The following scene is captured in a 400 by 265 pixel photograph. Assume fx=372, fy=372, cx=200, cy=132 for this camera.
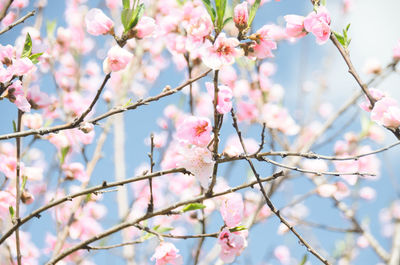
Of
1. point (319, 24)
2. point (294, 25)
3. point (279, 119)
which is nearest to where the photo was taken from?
point (319, 24)

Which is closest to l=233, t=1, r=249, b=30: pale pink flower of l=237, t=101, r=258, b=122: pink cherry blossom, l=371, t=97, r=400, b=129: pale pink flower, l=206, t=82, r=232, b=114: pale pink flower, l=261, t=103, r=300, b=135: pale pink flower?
l=206, t=82, r=232, b=114: pale pink flower

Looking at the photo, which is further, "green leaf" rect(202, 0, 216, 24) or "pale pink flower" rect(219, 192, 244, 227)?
"pale pink flower" rect(219, 192, 244, 227)

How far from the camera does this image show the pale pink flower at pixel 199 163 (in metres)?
1.31

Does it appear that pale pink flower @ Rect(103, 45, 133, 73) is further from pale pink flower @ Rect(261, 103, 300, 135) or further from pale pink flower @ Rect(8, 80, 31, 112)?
pale pink flower @ Rect(261, 103, 300, 135)

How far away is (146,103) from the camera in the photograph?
4.33 feet

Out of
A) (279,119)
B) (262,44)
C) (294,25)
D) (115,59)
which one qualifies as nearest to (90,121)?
(115,59)

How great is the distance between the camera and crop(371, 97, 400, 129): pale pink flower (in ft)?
4.57

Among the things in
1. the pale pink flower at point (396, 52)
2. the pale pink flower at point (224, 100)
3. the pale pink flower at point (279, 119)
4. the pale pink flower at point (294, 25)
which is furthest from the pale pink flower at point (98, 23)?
the pale pink flower at point (279, 119)

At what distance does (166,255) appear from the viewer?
4.98ft

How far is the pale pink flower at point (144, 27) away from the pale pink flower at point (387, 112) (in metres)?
0.92

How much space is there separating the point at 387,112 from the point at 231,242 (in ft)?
2.58

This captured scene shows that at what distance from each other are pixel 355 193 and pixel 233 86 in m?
1.65

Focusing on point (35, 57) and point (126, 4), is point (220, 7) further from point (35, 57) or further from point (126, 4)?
point (35, 57)

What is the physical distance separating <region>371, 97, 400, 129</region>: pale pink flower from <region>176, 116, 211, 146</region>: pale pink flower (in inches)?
26.2
